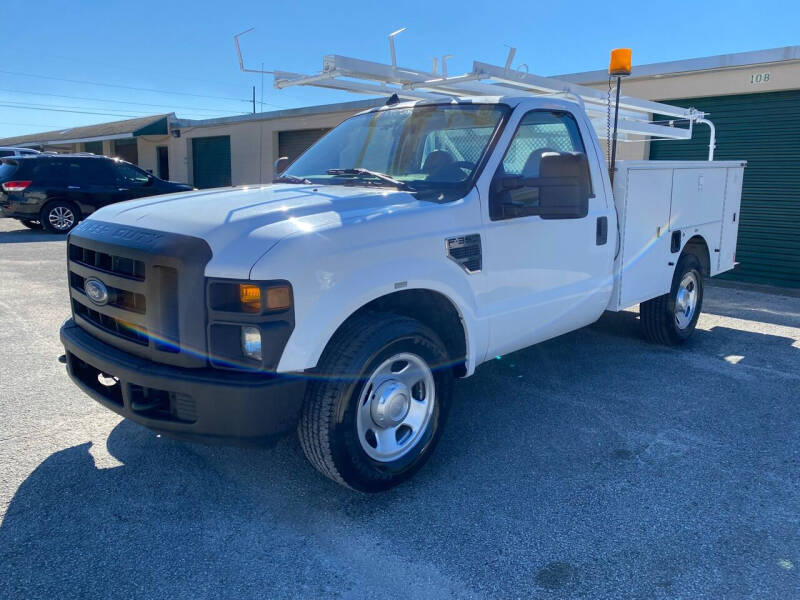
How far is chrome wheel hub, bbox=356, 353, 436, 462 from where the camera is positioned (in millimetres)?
3266

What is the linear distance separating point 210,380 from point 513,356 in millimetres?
3499

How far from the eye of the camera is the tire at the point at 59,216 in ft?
46.6

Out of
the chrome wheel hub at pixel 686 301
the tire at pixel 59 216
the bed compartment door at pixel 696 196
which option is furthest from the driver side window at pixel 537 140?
the tire at pixel 59 216

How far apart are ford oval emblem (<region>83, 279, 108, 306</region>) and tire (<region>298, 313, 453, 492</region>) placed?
3.77ft

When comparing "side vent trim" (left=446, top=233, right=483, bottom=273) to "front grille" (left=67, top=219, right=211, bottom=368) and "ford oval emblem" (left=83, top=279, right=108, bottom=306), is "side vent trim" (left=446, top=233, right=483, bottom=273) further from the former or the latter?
"ford oval emblem" (left=83, top=279, right=108, bottom=306)

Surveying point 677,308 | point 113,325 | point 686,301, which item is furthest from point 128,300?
point 686,301

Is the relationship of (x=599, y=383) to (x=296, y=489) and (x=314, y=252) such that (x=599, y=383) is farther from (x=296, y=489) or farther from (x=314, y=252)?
(x=314, y=252)

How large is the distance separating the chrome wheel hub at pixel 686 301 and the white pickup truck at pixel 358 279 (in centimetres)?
161

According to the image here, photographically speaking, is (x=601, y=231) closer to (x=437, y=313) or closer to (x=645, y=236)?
(x=645, y=236)

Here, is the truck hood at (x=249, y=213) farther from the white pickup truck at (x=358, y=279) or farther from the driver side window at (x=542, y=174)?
the driver side window at (x=542, y=174)

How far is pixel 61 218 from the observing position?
14.5 meters

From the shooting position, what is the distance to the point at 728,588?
2.64 metres

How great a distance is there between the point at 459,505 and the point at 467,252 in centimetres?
133

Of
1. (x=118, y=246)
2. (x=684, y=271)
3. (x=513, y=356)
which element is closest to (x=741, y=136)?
(x=684, y=271)
